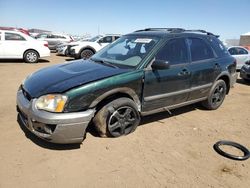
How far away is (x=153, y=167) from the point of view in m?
3.39

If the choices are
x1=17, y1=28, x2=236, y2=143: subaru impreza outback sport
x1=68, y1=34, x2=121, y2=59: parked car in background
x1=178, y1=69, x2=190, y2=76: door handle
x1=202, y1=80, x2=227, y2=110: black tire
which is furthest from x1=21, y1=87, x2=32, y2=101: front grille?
x1=68, y1=34, x2=121, y2=59: parked car in background

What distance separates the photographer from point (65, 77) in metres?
3.79

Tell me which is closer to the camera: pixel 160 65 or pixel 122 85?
pixel 122 85

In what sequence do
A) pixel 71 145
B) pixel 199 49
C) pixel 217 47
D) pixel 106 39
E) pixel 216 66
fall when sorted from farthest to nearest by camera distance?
pixel 106 39 < pixel 217 47 < pixel 216 66 < pixel 199 49 < pixel 71 145

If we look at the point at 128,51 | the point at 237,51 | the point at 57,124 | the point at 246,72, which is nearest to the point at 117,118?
the point at 57,124

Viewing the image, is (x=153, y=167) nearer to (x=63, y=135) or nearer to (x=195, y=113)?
(x=63, y=135)

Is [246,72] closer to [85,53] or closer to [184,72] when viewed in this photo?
[184,72]

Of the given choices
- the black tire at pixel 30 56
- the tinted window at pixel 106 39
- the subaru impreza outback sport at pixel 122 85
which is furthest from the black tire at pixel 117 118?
the tinted window at pixel 106 39

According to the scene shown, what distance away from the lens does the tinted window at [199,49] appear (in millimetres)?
4989

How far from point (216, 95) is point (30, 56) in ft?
31.9

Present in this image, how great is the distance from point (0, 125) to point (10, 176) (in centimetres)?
160

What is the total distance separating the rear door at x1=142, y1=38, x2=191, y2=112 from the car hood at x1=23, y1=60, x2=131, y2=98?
0.53 m

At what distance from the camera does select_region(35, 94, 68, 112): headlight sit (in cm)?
338

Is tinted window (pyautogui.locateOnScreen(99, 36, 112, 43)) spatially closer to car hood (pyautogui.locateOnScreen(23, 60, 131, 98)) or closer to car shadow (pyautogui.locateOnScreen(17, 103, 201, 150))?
car shadow (pyautogui.locateOnScreen(17, 103, 201, 150))
